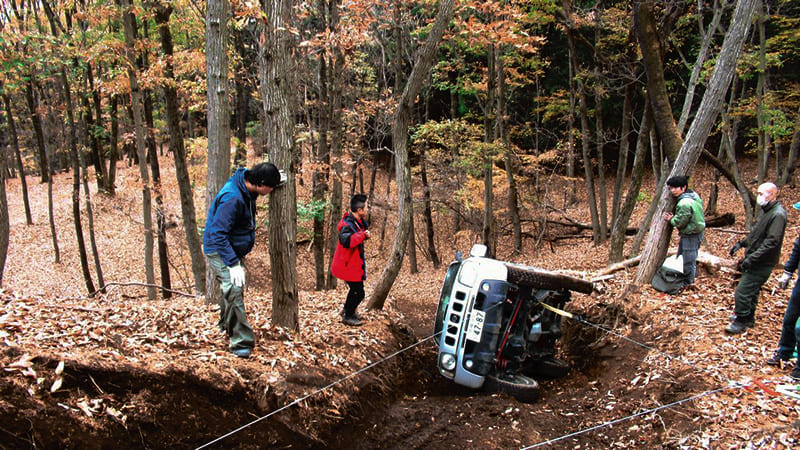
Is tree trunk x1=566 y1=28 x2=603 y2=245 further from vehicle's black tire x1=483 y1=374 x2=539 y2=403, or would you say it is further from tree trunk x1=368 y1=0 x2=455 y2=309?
vehicle's black tire x1=483 y1=374 x2=539 y2=403

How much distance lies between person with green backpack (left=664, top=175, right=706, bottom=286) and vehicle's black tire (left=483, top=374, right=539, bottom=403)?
3373 millimetres

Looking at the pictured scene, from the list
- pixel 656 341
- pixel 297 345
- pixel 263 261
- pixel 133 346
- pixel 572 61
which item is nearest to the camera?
pixel 133 346

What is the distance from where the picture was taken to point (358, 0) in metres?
8.37

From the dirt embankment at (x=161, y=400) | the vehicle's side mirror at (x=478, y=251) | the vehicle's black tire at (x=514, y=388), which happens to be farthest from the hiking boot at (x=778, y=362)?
the dirt embankment at (x=161, y=400)

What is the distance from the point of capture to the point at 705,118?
22.4 feet

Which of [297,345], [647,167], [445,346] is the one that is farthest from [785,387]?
[647,167]

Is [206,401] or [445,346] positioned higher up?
[206,401]

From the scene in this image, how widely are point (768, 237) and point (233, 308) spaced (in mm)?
6105

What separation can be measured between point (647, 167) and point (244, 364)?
25388 millimetres

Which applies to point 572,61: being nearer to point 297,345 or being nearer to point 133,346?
point 297,345

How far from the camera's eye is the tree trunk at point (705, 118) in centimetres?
658

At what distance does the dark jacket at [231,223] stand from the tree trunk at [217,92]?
1833mm

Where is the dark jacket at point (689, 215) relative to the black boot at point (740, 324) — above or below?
above

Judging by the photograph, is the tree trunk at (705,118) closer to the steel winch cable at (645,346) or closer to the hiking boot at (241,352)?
the steel winch cable at (645,346)
